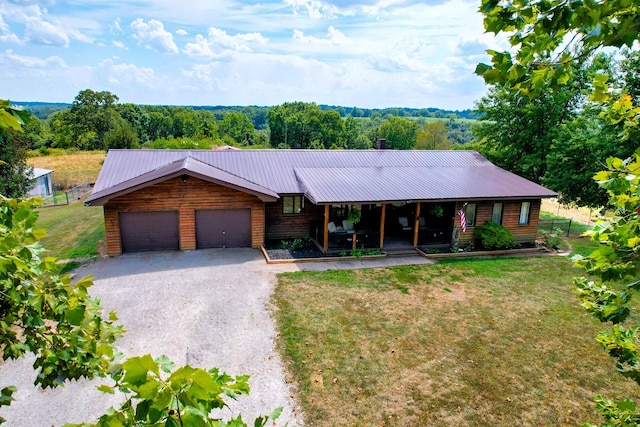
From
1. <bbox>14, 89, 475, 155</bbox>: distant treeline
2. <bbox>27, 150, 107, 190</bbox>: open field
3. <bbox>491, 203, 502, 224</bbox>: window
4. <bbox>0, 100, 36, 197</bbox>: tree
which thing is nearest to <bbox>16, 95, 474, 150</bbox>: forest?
<bbox>14, 89, 475, 155</bbox>: distant treeline

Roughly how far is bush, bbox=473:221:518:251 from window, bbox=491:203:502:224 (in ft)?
1.67

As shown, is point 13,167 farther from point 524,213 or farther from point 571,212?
point 571,212

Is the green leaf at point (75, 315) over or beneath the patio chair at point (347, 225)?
over

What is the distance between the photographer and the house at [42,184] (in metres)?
30.5

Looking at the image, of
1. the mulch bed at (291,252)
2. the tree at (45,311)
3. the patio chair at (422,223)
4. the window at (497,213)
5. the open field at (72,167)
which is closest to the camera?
the tree at (45,311)

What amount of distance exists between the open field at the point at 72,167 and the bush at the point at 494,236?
106 feet

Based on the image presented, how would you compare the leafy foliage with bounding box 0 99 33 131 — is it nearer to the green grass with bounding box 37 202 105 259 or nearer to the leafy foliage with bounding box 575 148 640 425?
the leafy foliage with bounding box 575 148 640 425

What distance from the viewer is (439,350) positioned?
9.81 m

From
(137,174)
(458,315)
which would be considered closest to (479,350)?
(458,315)

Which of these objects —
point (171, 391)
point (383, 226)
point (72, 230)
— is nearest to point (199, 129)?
point (72, 230)

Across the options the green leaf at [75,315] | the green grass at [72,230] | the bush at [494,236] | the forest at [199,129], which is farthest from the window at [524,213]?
the forest at [199,129]

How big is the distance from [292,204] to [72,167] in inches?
1358

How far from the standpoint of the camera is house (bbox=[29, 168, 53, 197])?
30.5 m

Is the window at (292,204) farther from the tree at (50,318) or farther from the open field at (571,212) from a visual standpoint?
the open field at (571,212)
